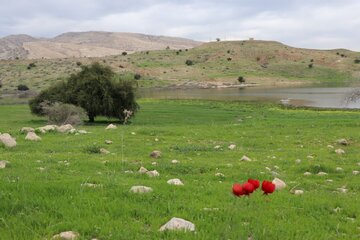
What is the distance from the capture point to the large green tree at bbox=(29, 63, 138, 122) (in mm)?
37062

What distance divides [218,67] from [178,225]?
473ft

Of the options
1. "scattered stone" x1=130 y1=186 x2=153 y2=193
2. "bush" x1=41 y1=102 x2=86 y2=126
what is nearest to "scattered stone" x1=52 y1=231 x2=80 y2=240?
"scattered stone" x1=130 y1=186 x2=153 y2=193

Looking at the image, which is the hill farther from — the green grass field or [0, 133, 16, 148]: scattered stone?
the green grass field

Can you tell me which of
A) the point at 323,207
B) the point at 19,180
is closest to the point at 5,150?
the point at 19,180

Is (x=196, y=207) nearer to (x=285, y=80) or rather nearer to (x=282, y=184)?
(x=282, y=184)

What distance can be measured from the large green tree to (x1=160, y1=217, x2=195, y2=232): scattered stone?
31.3 metres

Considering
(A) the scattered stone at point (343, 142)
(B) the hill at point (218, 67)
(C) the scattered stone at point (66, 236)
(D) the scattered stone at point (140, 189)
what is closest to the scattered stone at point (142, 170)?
(D) the scattered stone at point (140, 189)

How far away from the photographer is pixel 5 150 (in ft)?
51.4

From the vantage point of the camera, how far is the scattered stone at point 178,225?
612 cm

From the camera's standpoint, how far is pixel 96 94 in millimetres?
37344

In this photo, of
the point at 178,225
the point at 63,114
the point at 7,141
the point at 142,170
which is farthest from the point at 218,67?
the point at 178,225

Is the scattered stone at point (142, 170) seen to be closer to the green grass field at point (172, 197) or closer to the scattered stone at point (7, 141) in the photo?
the green grass field at point (172, 197)

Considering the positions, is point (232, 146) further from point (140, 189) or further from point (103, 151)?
point (140, 189)

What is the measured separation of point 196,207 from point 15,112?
43.3 metres
